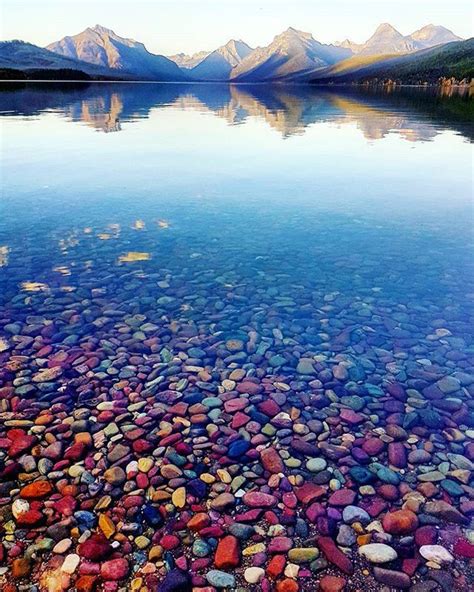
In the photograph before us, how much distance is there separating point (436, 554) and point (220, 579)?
281 centimetres

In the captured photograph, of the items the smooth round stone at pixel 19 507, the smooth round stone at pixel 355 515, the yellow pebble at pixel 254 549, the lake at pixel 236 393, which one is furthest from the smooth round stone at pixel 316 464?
the smooth round stone at pixel 19 507

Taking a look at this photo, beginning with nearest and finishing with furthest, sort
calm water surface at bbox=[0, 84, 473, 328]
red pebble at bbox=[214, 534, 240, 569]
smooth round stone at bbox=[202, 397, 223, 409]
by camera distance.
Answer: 1. red pebble at bbox=[214, 534, 240, 569]
2. smooth round stone at bbox=[202, 397, 223, 409]
3. calm water surface at bbox=[0, 84, 473, 328]

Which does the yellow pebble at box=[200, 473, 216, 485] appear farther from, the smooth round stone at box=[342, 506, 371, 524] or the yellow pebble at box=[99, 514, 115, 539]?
the smooth round stone at box=[342, 506, 371, 524]

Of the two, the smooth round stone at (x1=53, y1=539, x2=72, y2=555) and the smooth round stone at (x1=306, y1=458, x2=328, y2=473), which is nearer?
the smooth round stone at (x1=53, y1=539, x2=72, y2=555)

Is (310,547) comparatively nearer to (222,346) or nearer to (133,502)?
(133,502)

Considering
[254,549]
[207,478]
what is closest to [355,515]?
[254,549]

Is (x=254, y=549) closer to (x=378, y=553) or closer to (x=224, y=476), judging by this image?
(x=224, y=476)

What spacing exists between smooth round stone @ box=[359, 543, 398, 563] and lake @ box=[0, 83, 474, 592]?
0.10ft

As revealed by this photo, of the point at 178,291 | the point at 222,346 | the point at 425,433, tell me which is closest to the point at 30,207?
the point at 178,291

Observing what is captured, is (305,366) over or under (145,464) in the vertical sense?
over

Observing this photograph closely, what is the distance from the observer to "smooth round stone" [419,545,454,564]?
604 cm

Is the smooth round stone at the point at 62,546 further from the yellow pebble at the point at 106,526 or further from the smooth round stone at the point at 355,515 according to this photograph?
the smooth round stone at the point at 355,515

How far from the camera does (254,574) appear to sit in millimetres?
5859

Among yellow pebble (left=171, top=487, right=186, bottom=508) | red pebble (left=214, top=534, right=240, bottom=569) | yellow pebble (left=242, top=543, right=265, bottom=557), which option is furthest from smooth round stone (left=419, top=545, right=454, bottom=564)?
yellow pebble (left=171, top=487, right=186, bottom=508)
